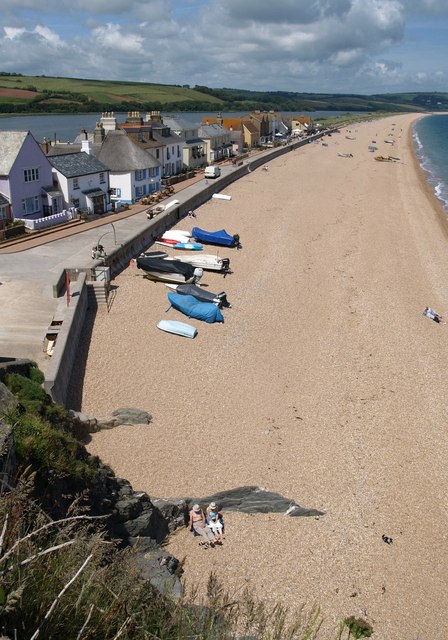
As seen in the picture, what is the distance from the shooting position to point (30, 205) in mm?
30625

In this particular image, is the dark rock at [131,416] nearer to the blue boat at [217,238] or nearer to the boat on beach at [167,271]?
the boat on beach at [167,271]

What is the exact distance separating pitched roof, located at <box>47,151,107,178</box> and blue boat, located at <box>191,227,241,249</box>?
7813 mm

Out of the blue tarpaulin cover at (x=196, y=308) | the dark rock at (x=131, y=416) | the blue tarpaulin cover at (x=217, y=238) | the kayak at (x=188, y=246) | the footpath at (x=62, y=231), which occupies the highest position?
the footpath at (x=62, y=231)

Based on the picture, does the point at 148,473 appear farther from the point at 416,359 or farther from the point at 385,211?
the point at 385,211

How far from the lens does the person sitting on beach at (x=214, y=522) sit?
40.1ft

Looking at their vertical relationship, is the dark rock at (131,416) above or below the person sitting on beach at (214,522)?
above

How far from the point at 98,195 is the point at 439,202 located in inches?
1274

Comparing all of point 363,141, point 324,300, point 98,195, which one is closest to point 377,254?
point 324,300

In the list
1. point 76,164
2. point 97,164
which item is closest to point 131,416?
point 76,164

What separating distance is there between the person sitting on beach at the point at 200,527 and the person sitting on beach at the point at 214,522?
0.31ft

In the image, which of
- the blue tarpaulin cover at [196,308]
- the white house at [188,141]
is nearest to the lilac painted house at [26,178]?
the blue tarpaulin cover at [196,308]

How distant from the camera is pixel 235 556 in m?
11.9

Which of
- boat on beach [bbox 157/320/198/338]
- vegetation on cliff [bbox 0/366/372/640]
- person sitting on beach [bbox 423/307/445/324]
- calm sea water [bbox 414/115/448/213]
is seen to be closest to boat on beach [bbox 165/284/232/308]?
boat on beach [bbox 157/320/198/338]

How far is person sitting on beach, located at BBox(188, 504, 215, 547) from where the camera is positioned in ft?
39.5
